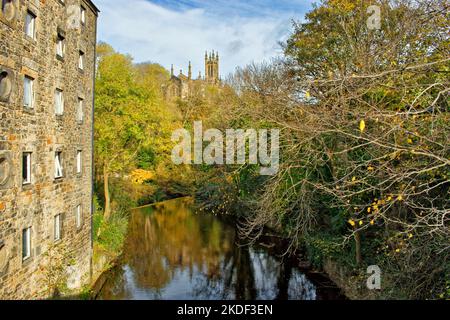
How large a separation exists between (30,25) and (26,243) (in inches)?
203

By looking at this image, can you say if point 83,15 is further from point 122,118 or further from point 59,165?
point 122,118

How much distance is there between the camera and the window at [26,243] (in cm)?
932

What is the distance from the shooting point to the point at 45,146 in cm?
1039

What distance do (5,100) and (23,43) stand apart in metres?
1.55

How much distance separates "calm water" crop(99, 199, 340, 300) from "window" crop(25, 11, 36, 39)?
8852 mm

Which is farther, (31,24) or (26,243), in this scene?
(31,24)

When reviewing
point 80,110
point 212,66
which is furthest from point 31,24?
point 212,66

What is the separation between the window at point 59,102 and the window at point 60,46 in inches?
41.2

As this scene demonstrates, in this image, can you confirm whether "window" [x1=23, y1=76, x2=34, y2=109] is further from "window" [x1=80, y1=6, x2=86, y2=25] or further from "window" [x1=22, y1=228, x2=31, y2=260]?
"window" [x1=80, y1=6, x2=86, y2=25]

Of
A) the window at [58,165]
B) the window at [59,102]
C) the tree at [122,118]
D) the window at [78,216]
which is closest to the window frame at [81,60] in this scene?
the window at [59,102]

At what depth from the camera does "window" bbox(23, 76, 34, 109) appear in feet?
30.5

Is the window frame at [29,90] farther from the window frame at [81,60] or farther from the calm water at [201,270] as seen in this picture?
the calm water at [201,270]
